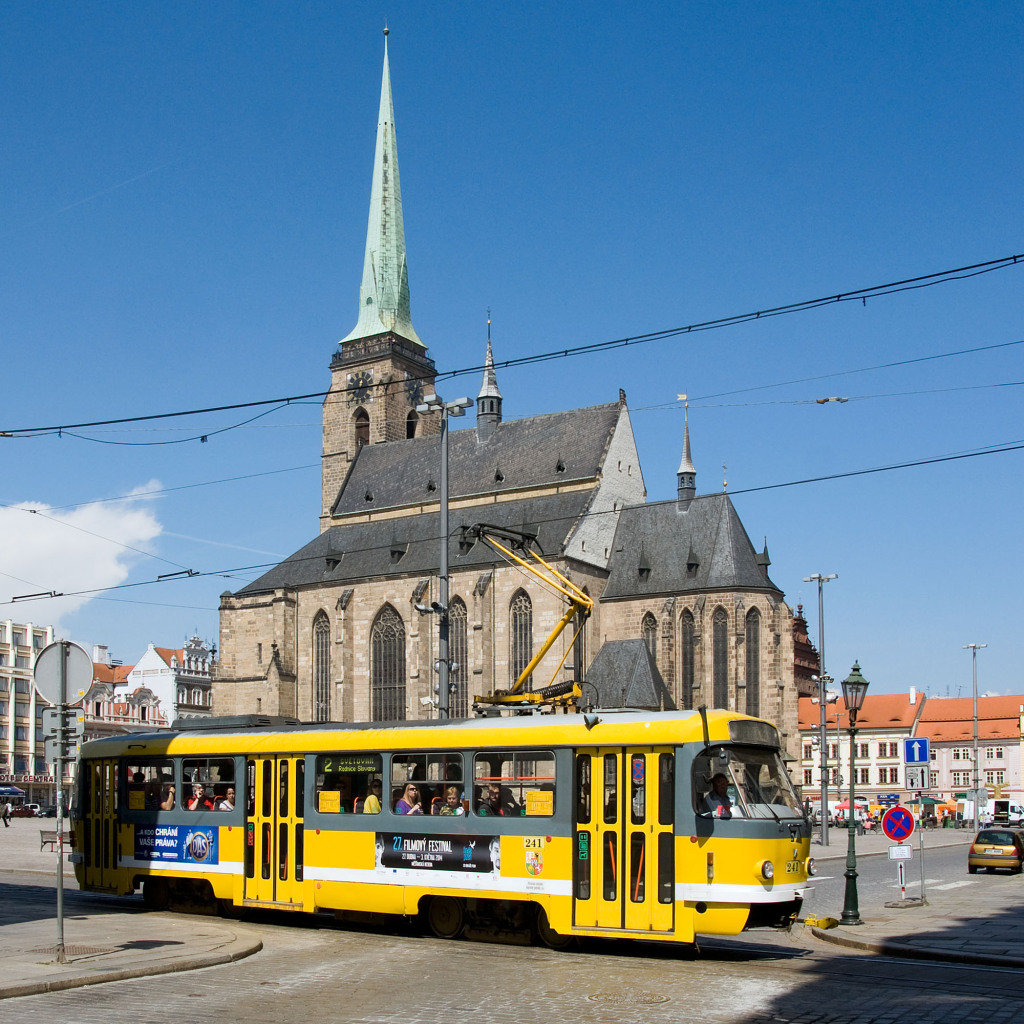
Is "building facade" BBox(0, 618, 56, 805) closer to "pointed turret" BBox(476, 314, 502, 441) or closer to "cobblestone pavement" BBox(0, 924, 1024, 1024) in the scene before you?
"pointed turret" BBox(476, 314, 502, 441)

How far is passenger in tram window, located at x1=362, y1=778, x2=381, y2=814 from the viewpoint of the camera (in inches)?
631

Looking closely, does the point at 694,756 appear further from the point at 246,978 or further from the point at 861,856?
the point at 861,856

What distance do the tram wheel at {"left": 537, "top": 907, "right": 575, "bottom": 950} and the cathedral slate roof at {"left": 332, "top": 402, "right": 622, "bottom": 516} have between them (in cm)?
4913

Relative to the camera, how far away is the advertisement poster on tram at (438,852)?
14797 millimetres

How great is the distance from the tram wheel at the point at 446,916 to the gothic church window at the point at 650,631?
4542 cm

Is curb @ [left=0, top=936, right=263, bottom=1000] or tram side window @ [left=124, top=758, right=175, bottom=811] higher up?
tram side window @ [left=124, top=758, right=175, bottom=811]

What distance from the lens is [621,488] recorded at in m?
65.5

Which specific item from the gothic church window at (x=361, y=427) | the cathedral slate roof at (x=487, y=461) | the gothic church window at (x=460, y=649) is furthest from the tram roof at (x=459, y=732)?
the gothic church window at (x=361, y=427)

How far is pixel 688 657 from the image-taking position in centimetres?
6003

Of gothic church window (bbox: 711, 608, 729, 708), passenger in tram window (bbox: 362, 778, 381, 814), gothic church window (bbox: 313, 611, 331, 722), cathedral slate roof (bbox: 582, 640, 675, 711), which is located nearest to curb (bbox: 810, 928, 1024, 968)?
passenger in tram window (bbox: 362, 778, 381, 814)

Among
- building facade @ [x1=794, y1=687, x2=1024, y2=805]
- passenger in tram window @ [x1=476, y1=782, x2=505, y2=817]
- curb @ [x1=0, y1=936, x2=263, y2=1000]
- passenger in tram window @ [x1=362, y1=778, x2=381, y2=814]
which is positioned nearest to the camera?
curb @ [x1=0, y1=936, x2=263, y2=1000]

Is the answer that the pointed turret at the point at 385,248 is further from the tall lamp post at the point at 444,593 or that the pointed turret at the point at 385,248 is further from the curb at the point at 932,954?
the curb at the point at 932,954

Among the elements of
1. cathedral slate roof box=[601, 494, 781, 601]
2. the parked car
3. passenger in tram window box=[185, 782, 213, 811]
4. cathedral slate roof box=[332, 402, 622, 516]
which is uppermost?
cathedral slate roof box=[332, 402, 622, 516]

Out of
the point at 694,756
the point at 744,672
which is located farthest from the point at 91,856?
the point at 744,672
